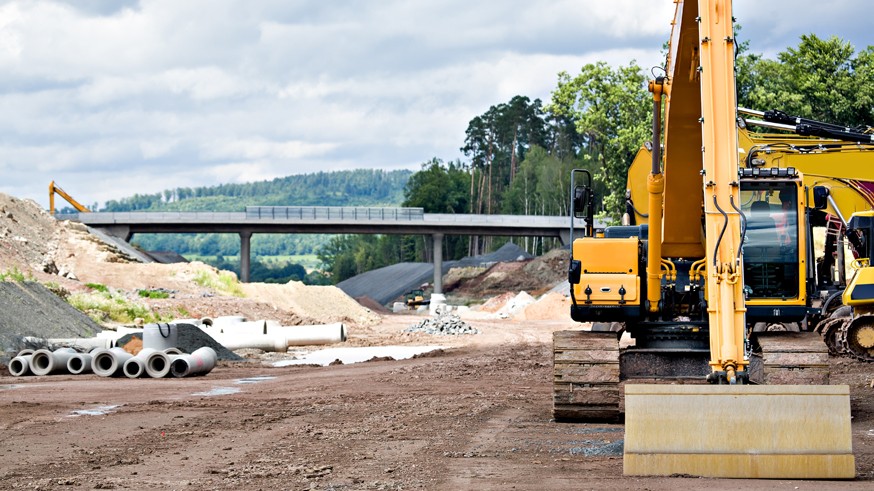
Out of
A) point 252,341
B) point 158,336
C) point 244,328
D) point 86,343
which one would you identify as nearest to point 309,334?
point 244,328

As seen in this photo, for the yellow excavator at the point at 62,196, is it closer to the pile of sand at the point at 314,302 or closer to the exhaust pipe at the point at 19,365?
the pile of sand at the point at 314,302

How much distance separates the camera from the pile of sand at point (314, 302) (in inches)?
2213

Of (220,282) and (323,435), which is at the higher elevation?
(220,282)

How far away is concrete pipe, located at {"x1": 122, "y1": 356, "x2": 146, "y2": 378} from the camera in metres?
23.7

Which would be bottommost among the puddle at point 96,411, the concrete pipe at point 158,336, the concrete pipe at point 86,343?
the puddle at point 96,411

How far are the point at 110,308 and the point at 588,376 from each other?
2908 cm

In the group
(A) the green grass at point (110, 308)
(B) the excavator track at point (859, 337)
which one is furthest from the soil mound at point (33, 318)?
(B) the excavator track at point (859, 337)

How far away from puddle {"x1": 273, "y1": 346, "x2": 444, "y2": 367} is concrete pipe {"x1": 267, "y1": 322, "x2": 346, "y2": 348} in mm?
1015

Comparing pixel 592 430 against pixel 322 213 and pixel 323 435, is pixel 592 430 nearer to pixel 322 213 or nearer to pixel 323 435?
pixel 323 435

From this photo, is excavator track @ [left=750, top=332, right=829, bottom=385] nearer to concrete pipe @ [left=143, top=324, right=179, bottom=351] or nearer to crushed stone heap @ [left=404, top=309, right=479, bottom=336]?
concrete pipe @ [left=143, top=324, right=179, bottom=351]

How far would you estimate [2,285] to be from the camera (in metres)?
30.0

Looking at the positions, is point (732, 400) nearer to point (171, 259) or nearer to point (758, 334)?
point (758, 334)

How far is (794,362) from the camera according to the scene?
12945mm

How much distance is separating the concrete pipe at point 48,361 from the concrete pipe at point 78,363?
10 centimetres
